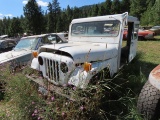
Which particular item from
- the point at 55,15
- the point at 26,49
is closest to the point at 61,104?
A: the point at 26,49

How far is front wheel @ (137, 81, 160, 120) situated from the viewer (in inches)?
116

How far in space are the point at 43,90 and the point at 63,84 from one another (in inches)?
16.8

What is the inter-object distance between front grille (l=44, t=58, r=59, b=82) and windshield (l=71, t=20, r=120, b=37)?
1.78 m

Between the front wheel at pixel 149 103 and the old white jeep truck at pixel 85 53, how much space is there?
88 cm

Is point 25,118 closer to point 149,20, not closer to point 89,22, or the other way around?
point 89,22

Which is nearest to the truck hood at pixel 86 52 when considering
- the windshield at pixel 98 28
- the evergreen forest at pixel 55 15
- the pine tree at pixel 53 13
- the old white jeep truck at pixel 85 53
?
the old white jeep truck at pixel 85 53

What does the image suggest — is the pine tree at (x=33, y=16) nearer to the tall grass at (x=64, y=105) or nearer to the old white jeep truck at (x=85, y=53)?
the old white jeep truck at (x=85, y=53)

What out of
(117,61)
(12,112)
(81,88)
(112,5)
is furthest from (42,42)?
(112,5)

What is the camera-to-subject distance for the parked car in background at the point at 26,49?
621cm

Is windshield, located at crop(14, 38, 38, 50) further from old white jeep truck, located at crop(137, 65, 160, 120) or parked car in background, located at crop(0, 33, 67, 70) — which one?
old white jeep truck, located at crop(137, 65, 160, 120)

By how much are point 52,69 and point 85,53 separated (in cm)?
71

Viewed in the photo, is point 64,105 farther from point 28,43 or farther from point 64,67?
point 28,43

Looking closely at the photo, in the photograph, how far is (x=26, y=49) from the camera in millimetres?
6977

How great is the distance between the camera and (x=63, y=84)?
3.51 m
